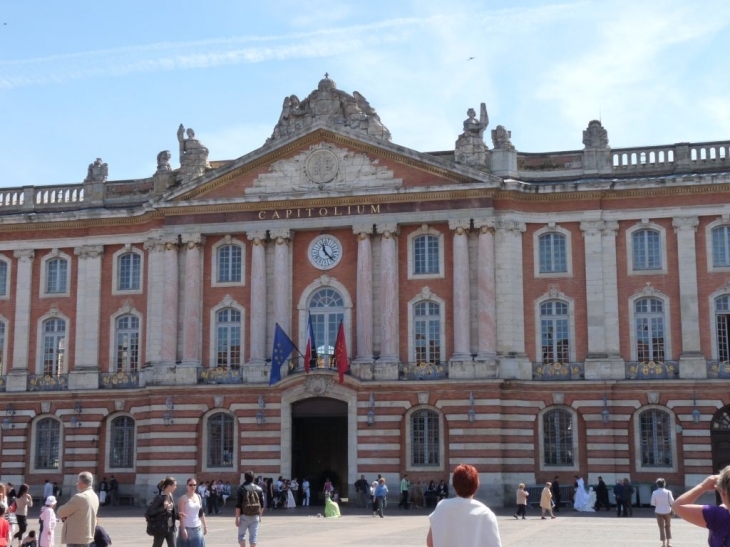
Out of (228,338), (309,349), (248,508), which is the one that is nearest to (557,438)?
(309,349)

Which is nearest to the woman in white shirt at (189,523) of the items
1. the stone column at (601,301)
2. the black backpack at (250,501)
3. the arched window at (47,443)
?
the black backpack at (250,501)

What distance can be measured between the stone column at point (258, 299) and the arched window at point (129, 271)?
6.38 m

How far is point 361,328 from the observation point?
4909cm

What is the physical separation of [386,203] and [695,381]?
1524 cm

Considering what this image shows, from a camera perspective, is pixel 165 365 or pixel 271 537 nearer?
pixel 271 537

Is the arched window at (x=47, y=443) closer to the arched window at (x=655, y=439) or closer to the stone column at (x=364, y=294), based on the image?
the stone column at (x=364, y=294)

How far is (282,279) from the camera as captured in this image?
165 feet

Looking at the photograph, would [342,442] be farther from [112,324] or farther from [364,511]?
[112,324]

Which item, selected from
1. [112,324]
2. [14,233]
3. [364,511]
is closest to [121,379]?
[112,324]

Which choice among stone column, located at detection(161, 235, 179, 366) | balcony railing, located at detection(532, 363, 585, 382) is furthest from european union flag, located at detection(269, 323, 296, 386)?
balcony railing, located at detection(532, 363, 585, 382)

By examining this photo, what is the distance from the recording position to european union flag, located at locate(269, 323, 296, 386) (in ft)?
158

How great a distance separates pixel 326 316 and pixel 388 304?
3188 millimetres

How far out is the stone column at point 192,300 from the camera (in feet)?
166

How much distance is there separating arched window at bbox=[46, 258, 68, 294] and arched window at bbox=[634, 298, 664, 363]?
27.2 metres
